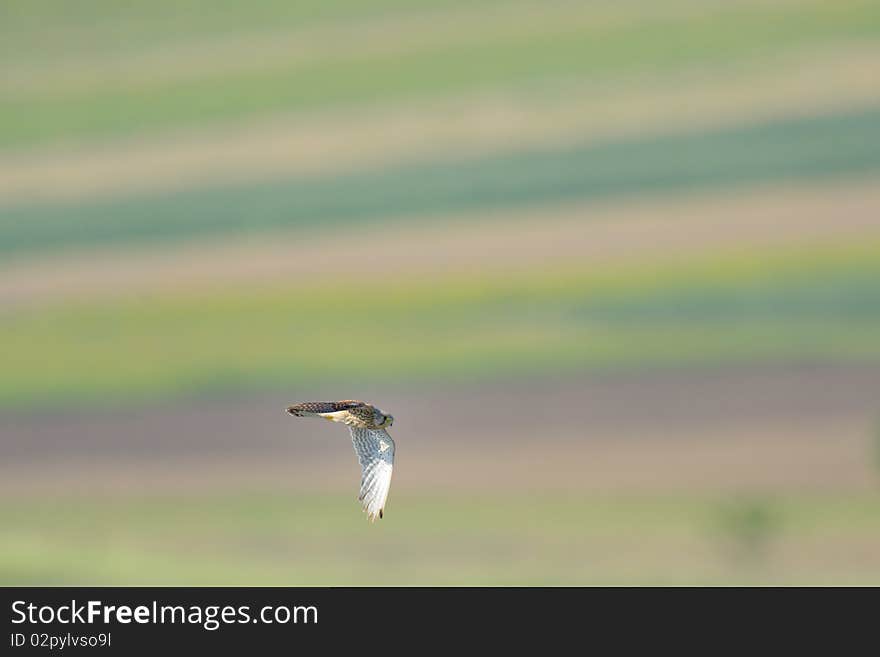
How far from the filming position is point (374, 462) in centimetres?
2992

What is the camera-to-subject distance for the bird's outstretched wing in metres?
29.2

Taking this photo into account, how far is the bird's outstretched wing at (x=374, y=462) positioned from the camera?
96.0 feet

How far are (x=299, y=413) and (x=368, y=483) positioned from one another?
2.20 m

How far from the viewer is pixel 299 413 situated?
2872cm

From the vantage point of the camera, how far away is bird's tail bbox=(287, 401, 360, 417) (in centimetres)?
2877

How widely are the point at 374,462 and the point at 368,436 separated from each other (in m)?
0.63

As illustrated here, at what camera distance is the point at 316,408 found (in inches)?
1175

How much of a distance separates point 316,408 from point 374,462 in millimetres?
1664

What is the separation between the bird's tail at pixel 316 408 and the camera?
1133 inches
